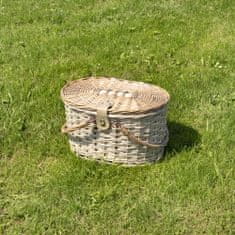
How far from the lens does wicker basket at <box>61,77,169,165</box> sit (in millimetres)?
4059

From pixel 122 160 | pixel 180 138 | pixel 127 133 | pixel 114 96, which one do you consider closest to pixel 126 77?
pixel 180 138

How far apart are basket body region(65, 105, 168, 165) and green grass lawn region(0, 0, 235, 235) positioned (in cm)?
9

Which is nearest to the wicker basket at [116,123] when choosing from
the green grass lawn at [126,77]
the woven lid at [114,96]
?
the woven lid at [114,96]

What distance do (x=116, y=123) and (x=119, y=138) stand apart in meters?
0.14

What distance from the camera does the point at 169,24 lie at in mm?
7691

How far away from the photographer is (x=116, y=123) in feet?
13.3

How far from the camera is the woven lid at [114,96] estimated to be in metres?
4.10

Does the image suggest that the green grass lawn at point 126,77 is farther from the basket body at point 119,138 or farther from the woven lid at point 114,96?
the woven lid at point 114,96

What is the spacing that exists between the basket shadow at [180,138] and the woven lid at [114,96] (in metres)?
0.46

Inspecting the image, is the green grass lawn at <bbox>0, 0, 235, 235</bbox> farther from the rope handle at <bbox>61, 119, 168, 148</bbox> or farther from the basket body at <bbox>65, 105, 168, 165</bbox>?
the rope handle at <bbox>61, 119, 168, 148</bbox>

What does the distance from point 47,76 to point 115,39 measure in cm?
147

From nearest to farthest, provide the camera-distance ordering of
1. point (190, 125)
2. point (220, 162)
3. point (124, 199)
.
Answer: point (124, 199) < point (220, 162) < point (190, 125)

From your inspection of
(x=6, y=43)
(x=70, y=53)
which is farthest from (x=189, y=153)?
(x=6, y=43)

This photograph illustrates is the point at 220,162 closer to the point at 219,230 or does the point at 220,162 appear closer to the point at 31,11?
the point at 219,230
